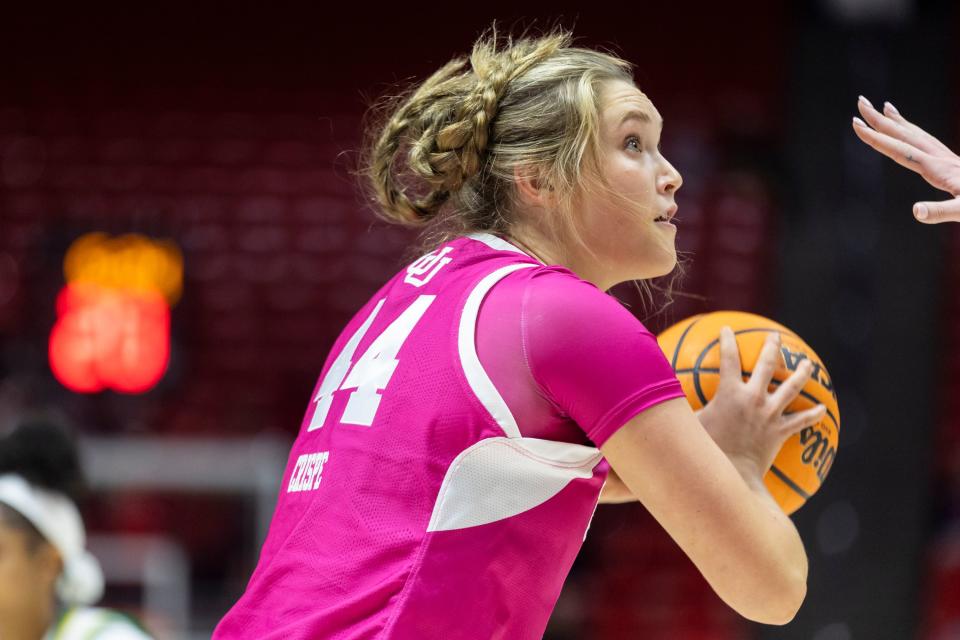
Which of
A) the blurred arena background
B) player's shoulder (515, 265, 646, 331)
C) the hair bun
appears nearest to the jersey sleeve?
player's shoulder (515, 265, 646, 331)

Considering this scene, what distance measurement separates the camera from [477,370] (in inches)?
59.2

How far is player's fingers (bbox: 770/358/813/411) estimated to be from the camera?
1777mm

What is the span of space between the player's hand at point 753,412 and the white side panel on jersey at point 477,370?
0.36m


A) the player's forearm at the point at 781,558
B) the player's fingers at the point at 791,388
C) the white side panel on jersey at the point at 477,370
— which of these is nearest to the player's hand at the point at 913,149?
the player's fingers at the point at 791,388

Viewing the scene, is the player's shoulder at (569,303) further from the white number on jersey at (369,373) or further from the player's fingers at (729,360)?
the player's fingers at (729,360)

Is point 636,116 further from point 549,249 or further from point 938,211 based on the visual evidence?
point 938,211

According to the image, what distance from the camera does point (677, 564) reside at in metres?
7.54

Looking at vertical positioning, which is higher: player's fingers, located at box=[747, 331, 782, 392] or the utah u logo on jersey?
the utah u logo on jersey

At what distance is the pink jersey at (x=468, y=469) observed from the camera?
1.48 meters

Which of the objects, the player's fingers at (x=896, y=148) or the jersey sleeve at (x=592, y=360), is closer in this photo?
the jersey sleeve at (x=592, y=360)

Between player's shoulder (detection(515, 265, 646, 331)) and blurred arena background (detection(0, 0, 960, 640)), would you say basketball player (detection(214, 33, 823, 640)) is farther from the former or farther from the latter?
blurred arena background (detection(0, 0, 960, 640))

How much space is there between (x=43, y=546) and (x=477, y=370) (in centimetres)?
191

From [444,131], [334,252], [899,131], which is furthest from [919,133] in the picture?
[334,252]

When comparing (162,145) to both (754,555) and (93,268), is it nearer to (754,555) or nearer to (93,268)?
(93,268)
